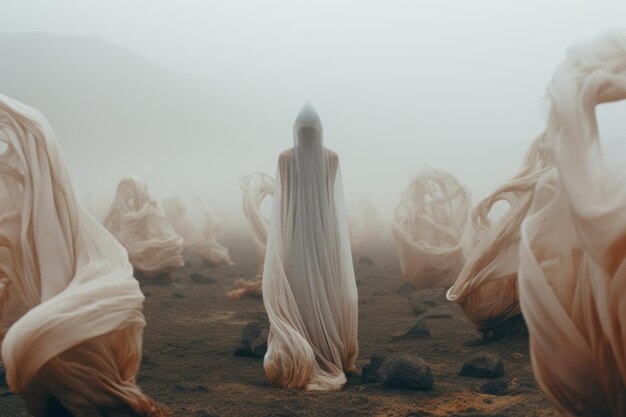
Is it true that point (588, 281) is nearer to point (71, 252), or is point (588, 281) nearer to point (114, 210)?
point (71, 252)

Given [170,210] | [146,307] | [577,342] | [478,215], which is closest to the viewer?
[577,342]

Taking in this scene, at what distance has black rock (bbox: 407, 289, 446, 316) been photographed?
452 inches

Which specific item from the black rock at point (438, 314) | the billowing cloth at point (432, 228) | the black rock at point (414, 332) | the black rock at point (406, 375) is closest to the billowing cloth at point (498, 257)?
the black rock at point (414, 332)

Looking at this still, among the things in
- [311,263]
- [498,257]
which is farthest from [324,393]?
[498,257]

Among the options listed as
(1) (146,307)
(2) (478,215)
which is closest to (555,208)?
(2) (478,215)

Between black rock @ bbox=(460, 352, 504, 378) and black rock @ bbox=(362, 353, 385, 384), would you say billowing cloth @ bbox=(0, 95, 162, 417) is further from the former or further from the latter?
black rock @ bbox=(460, 352, 504, 378)

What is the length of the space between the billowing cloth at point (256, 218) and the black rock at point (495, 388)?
726cm

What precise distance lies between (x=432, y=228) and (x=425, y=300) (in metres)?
2.51

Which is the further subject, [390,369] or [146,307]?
[146,307]

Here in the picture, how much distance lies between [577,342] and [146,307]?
9438mm

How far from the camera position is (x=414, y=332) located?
9430 mm

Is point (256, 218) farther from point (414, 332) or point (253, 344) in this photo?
point (253, 344)

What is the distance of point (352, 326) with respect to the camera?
6973 millimetres

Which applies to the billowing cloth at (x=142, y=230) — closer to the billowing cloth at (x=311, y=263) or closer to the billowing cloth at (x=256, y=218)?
the billowing cloth at (x=256, y=218)
